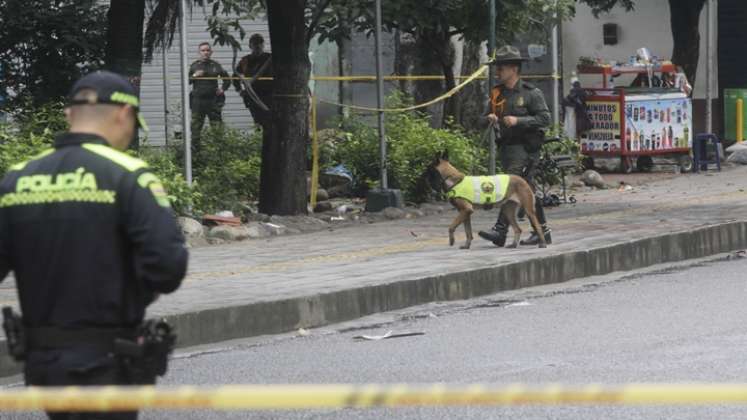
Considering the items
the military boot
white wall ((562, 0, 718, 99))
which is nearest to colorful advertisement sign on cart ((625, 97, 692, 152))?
white wall ((562, 0, 718, 99))

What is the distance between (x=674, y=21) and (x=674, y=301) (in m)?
18.5

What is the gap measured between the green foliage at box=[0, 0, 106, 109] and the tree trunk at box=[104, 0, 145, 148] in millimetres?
1433

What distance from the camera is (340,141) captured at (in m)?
20.8

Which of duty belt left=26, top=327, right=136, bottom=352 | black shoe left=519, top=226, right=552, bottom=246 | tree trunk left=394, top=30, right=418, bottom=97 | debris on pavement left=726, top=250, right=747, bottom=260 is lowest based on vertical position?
debris on pavement left=726, top=250, right=747, bottom=260

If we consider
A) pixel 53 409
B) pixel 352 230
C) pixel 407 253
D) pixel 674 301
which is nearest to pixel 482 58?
pixel 352 230

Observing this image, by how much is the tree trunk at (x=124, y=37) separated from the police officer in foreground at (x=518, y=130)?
4.13 meters

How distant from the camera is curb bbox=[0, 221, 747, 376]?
35.3 feet

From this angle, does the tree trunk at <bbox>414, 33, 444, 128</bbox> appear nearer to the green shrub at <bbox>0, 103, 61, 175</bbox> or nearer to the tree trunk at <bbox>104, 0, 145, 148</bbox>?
the tree trunk at <bbox>104, 0, 145, 148</bbox>

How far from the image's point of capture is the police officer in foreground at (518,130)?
14.8m

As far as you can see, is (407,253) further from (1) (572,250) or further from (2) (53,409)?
(2) (53,409)

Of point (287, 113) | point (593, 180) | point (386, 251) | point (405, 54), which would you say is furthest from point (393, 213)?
point (405, 54)

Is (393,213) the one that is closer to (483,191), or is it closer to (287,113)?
(287,113)

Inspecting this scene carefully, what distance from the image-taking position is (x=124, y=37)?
669 inches

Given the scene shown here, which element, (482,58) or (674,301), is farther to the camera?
(482,58)
